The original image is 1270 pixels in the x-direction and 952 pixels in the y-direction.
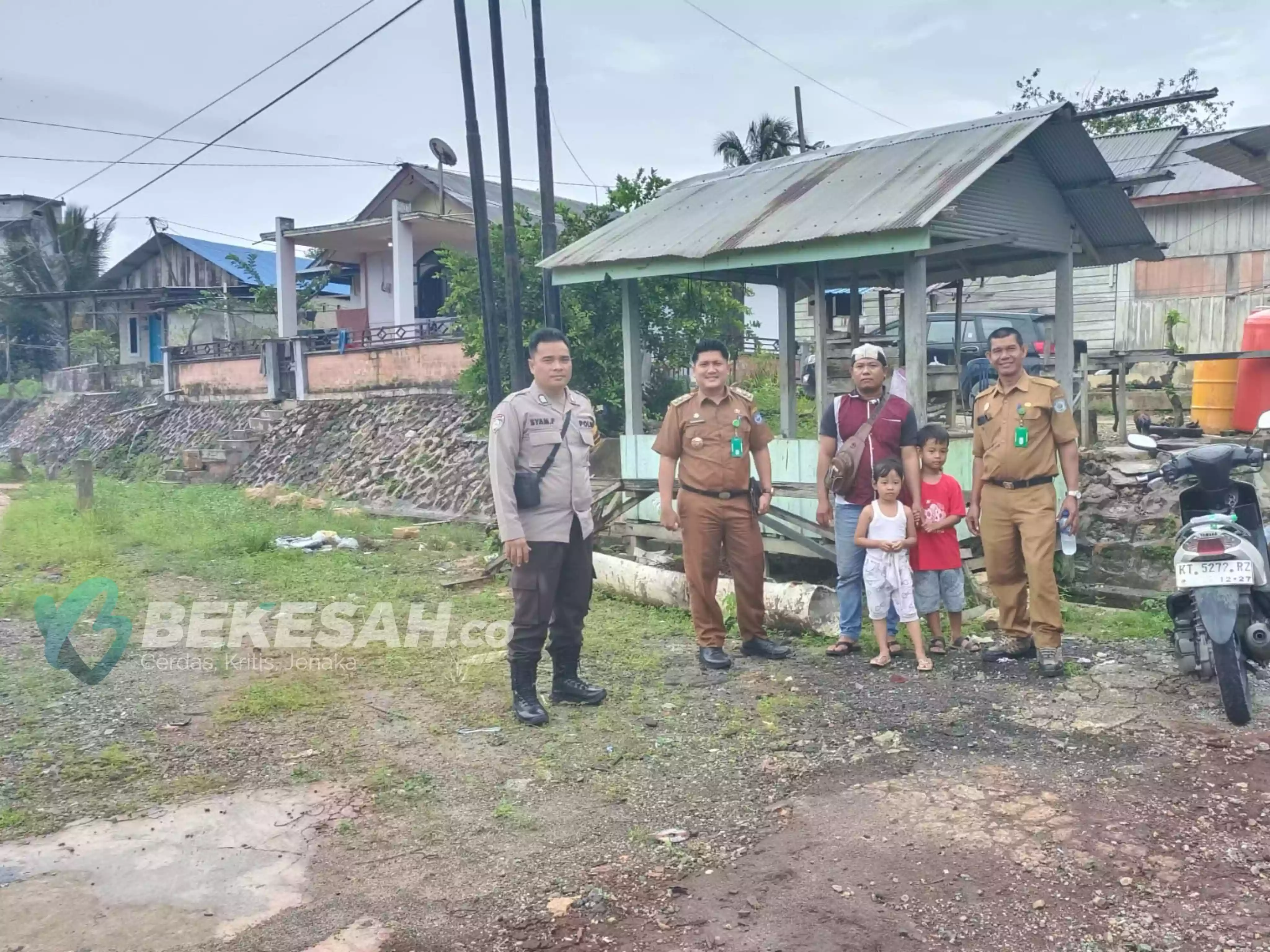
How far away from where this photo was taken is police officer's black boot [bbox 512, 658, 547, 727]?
4.59 meters

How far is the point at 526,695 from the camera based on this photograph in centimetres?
466

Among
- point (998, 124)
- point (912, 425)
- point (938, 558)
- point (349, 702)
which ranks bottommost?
point (349, 702)

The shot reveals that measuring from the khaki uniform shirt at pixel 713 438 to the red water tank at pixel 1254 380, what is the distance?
724 cm

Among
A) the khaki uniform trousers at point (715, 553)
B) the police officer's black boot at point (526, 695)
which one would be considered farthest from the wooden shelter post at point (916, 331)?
the police officer's black boot at point (526, 695)

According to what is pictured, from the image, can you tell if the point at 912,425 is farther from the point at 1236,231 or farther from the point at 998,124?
the point at 1236,231

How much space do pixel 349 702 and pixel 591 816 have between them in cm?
190

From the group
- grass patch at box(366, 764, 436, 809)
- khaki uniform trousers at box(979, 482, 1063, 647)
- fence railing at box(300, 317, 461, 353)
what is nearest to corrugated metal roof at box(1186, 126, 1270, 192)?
khaki uniform trousers at box(979, 482, 1063, 647)

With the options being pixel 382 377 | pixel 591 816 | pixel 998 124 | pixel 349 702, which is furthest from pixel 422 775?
pixel 382 377

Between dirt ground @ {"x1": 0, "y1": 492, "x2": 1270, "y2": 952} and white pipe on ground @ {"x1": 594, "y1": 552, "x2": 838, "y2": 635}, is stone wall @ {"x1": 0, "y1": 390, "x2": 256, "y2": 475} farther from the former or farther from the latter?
dirt ground @ {"x1": 0, "y1": 492, "x2": 1270, "y2": 952}

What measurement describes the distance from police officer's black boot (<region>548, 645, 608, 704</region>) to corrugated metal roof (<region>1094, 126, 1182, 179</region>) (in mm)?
15146

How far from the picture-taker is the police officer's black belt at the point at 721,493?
18.0 ft

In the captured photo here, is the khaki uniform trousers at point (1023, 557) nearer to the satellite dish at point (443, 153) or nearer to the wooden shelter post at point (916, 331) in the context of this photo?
the wooden shelter post at point (916, 331)

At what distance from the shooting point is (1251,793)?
361 centimetres

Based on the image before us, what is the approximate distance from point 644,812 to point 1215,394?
9.89m
